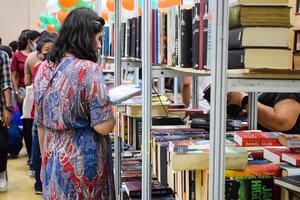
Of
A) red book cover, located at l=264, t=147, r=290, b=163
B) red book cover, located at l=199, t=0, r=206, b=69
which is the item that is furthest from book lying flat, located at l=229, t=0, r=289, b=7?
red book cover, located at l=264, t=147, r=290, b=163

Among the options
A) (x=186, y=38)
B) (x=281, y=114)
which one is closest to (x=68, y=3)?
(x=281, y=114)

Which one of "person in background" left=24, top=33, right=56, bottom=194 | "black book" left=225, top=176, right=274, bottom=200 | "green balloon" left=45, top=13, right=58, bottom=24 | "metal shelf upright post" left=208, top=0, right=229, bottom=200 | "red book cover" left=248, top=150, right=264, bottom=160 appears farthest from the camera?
"green balloon" left=45, top=13, right=58, bottom=24

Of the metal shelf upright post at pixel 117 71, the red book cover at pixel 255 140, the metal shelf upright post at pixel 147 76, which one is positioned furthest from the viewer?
the metal shelf upright post at pixel 117 71

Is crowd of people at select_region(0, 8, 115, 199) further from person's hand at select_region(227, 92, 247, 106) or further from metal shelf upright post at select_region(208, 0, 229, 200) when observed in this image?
metal shelf upright post at select_region(208, 0, 229, 200)

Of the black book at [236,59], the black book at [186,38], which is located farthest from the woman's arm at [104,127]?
the black book at [236,59]

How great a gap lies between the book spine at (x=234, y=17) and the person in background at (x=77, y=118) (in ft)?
3.49

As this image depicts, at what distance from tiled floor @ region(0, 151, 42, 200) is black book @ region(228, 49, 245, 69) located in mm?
3526

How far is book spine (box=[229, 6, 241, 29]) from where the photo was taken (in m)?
1.28

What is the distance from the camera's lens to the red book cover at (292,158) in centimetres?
149

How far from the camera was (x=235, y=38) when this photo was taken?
1299mm

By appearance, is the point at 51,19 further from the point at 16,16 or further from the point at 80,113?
the point at 80,113

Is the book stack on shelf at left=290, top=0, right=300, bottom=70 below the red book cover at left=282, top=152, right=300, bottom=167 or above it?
above

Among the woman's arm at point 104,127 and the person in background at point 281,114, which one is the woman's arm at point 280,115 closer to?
the person in background at point 281,114

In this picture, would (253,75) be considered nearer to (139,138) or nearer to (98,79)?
(98,79)
